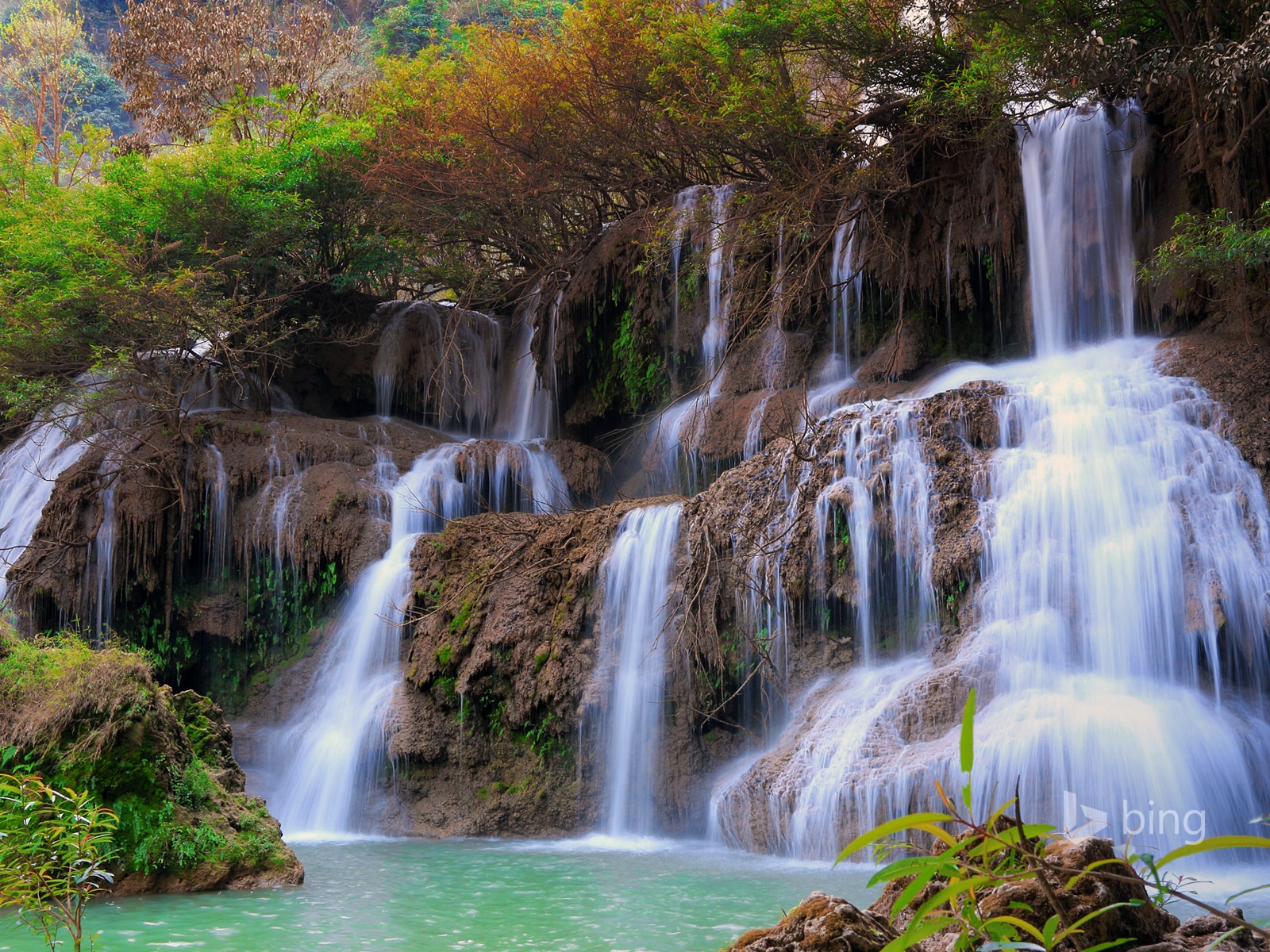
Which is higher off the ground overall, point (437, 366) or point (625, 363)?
point (437, 366)

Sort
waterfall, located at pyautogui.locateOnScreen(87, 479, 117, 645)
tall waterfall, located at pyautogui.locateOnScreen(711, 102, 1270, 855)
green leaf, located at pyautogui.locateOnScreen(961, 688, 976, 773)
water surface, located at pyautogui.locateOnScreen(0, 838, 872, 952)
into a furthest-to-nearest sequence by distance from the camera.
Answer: waterfall, located at pyautogui.locateOnScreen(87, 479, 117, 645) < tall waterfall, located at pyautogui.locateOnScreen(711, 102, 1270, 855) < water surface, located at pyautogui.locateOnScreen(0, 838, 872, 952) < green leaf, located at pyautogui.locateOnScreen(961, 688, 976, 773)

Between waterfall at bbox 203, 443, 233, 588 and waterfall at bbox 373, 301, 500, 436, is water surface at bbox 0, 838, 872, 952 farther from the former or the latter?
waterfall at bbox 373, 301, 500, 436

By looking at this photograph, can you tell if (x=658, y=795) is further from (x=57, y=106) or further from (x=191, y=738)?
(x=57, y=106)

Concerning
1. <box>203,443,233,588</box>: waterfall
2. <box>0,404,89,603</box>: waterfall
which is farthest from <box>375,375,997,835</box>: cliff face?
<box>0,404,89,603</box>: waterfall

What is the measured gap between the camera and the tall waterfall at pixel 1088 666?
7379 mm

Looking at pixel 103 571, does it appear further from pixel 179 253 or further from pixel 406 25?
pixel 406 25

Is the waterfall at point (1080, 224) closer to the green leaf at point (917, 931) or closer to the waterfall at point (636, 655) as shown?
the waterfall at point (636, 655)

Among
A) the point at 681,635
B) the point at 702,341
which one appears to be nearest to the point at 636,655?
the point at 681,635

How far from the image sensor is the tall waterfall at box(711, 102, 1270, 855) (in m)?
7.38

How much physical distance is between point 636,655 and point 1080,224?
305 inches

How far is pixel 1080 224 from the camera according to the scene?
1312 cm

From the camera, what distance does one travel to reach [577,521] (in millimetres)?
11789

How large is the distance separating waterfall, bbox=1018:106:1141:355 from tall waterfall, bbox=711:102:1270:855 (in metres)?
2.29

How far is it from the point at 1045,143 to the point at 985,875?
13608mm
